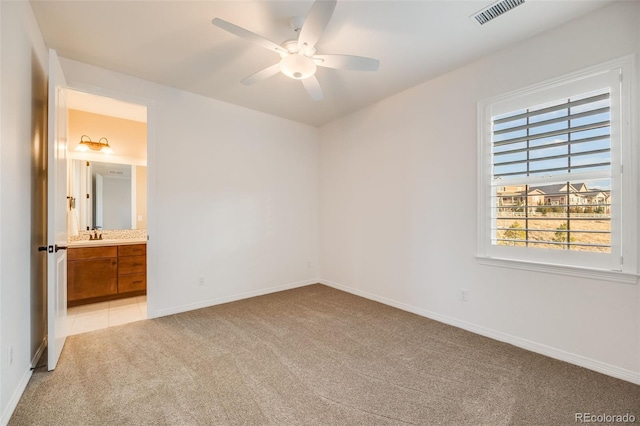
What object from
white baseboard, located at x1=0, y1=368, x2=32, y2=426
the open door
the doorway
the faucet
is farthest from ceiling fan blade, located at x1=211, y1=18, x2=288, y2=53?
the faucet

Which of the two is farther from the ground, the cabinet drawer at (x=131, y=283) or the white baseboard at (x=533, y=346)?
the cabinet drawer at (x=131, y=283)

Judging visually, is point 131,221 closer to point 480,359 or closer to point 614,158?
point 480,359

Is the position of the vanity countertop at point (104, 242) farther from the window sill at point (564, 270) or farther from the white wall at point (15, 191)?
the window sill at point (564, 270)

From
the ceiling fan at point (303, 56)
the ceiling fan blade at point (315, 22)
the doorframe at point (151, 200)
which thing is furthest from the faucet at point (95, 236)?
the ceiling fan blade at point (315, 22)

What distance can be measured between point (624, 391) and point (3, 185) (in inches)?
164

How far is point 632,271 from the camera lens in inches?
79.4

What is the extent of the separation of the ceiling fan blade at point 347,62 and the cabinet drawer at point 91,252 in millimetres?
3798

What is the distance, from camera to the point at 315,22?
70.7 inches

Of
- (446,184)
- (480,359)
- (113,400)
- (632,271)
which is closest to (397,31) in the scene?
(446,184)

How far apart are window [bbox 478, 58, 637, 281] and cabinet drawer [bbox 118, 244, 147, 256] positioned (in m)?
4.49

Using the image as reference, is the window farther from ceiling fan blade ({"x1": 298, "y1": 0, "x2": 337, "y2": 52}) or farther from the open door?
the open door

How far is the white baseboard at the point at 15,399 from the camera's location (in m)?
1.62

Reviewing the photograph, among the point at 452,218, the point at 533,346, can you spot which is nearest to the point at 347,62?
the point at 452,218

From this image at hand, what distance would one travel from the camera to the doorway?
374cm
